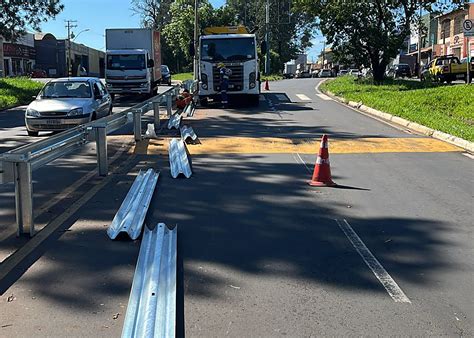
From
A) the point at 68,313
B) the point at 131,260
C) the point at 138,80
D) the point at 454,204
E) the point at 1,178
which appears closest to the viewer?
the point at 68,313

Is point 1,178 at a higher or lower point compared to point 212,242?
higher

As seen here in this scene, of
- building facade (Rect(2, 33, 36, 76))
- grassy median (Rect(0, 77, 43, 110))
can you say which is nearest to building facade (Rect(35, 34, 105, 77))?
building facade (Rect(2, 33, 36, 76))

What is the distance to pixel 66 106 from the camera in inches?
594

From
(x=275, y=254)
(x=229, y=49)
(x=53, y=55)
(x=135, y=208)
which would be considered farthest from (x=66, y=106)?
(x=53, y=55)

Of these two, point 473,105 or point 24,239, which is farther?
point 473,105

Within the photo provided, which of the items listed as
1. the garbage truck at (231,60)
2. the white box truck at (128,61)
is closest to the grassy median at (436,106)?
the garbage truck at (231,60)

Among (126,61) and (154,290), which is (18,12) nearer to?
(126,61)

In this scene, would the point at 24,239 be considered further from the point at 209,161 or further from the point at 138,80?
the point at 138,80

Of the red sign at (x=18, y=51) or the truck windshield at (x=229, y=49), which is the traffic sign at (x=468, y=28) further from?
the red sign at (x=18, y=51)

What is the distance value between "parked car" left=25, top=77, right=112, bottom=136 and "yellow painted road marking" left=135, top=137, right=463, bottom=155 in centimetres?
248

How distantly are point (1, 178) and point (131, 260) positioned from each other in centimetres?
172

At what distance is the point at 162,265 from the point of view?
514 cm

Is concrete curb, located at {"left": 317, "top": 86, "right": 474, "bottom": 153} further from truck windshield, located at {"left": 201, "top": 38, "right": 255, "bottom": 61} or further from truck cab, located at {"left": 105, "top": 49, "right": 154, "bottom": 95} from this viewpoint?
truck cab, located at {"left": 105, "top": 49, "right": 154, "bottom": 95}

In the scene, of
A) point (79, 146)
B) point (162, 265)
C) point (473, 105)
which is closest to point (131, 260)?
point (162, 265)
